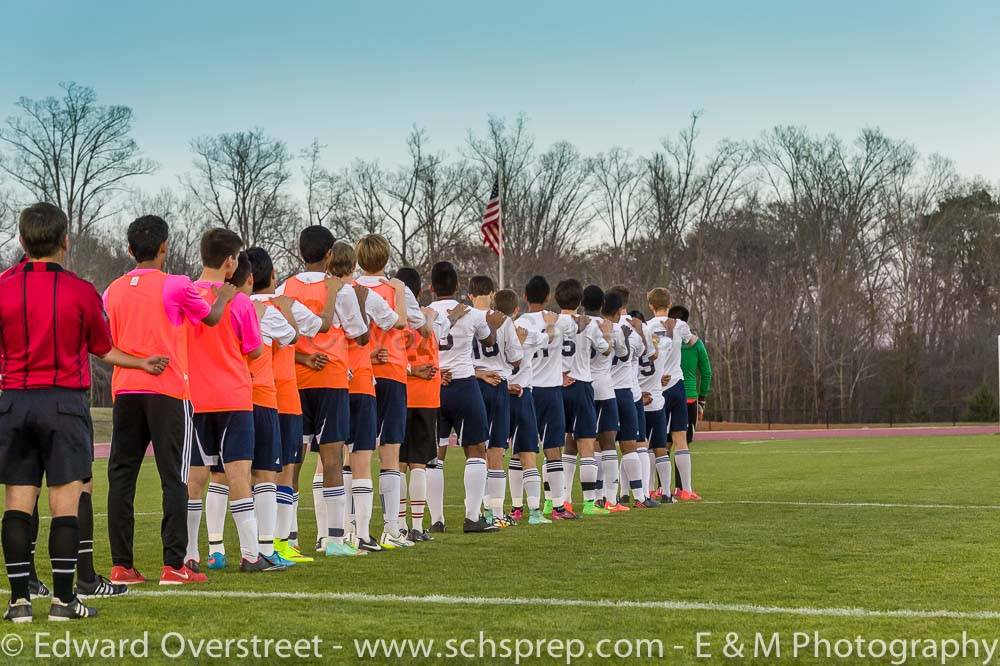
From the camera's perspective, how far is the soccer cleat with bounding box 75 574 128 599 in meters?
7.27

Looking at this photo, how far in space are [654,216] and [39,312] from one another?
67.0 m

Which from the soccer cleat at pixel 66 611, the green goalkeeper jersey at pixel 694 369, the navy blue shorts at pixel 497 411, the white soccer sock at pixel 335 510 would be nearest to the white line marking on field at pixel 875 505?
the green goalkeeper jersey at pixel 694 369

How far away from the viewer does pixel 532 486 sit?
12109 mm

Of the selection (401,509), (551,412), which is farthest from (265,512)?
(551,412)

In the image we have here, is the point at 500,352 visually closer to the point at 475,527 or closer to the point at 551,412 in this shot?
the point at 551,412

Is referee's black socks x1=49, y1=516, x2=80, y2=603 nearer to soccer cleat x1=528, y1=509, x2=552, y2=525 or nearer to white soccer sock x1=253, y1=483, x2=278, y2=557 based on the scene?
white soccer sock x1=253, y1=483, x2=278, y2=557

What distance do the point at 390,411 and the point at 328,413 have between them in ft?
2.63

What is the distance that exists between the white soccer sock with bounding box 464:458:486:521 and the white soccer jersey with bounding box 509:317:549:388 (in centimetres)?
117

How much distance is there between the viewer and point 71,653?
5.46 m

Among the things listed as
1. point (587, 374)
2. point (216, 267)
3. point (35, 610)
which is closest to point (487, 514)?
point (587, 374)

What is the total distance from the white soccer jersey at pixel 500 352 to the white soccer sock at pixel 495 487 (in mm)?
934

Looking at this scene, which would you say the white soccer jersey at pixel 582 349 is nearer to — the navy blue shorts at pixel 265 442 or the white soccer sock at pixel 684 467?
the white soccer sock at pixel 684 467

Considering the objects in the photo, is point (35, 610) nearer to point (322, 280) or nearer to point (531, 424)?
point (322, 280)

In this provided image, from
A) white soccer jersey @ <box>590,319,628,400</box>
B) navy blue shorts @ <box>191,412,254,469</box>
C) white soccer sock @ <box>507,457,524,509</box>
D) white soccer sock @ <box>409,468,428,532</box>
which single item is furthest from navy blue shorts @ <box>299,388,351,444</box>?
white soccer jersey @ <box>590,319,628,400</box>
